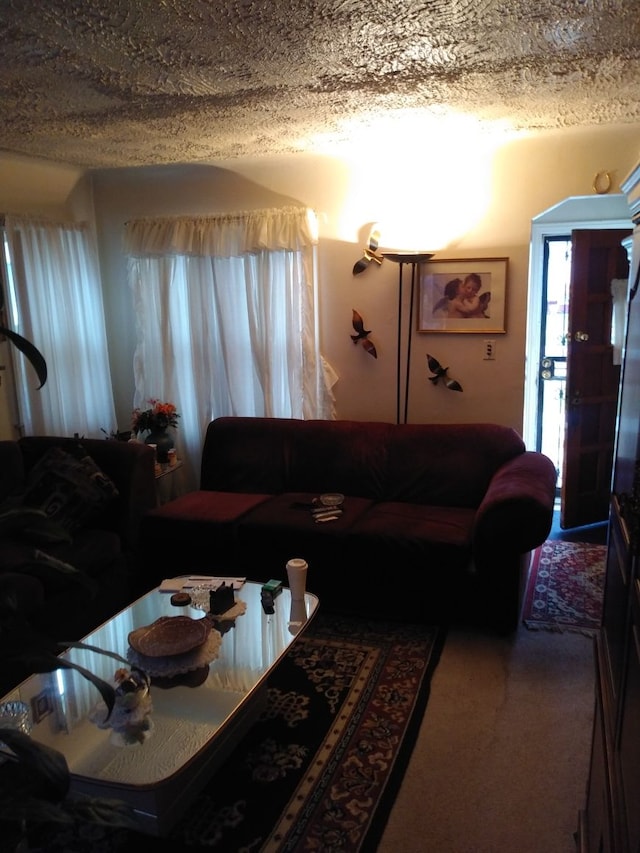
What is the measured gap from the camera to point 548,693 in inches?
100

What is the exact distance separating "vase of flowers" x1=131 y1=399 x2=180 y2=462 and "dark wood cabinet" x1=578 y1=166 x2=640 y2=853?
3.06 metres

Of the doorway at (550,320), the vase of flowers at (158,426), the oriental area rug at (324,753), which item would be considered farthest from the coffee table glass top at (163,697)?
the doorway at (550,320)

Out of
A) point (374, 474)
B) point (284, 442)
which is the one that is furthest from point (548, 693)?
point (284, 442)

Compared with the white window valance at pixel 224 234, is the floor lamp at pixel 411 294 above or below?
below

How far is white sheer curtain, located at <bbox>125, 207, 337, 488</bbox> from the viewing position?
4078 millimetres

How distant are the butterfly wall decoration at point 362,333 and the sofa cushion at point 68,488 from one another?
1.76 m

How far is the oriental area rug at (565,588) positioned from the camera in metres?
3.11

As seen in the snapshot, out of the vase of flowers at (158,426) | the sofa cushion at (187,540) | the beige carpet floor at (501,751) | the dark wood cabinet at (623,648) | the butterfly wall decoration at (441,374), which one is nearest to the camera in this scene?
the dark wood cabinet at (623,648)

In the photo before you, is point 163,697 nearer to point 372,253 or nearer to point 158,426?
point 158,426

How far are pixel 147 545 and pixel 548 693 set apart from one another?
6.95 ft

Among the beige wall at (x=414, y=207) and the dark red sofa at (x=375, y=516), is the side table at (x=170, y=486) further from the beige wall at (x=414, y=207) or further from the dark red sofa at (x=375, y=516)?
the beige wall at (x=414, y=207)

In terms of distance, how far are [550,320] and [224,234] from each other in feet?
8.41

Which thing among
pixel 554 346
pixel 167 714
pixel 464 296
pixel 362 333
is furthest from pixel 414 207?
pixel 167 714

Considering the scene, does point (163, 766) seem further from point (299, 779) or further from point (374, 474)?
point (374, 474)
